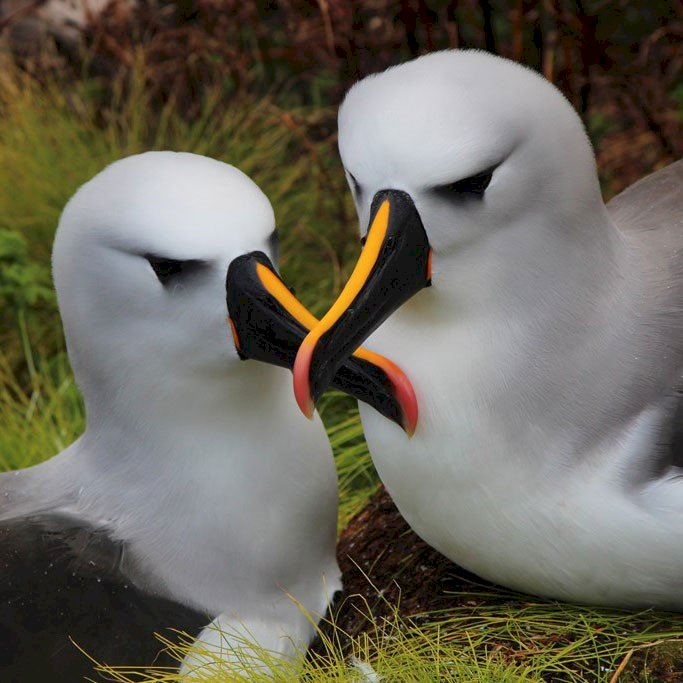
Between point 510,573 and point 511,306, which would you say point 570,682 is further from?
point 511,306

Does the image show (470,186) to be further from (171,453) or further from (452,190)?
(171,453)

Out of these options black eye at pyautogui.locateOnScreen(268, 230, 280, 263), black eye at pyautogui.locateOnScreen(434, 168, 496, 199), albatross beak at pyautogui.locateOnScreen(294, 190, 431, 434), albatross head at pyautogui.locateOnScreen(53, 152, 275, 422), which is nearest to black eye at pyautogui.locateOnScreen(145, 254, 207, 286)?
albatross head at pyautogui.locateOnScreen(53, 152, 275, 422)

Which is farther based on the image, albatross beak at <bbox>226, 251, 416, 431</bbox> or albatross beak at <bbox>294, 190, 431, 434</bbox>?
albatross beak at <bbox>226, 251, 416, 431</bbox>

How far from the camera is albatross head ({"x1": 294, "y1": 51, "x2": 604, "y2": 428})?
98.1 inches

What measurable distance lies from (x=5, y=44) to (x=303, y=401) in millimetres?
5160

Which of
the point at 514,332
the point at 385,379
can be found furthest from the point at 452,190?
the point at 385,379

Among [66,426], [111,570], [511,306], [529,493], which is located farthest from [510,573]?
[66,426]

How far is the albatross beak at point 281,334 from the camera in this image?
275 cm

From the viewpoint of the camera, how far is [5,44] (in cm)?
707

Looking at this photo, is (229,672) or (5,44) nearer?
(229,672)

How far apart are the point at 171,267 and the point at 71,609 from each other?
84 centimetres

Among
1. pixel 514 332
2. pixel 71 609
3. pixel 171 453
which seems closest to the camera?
pixel 514 332

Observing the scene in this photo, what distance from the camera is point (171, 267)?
2.80 meters

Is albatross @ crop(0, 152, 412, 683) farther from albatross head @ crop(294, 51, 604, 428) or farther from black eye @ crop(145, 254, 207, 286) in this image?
albatross head @ crop(294, 51, 604, 428)
